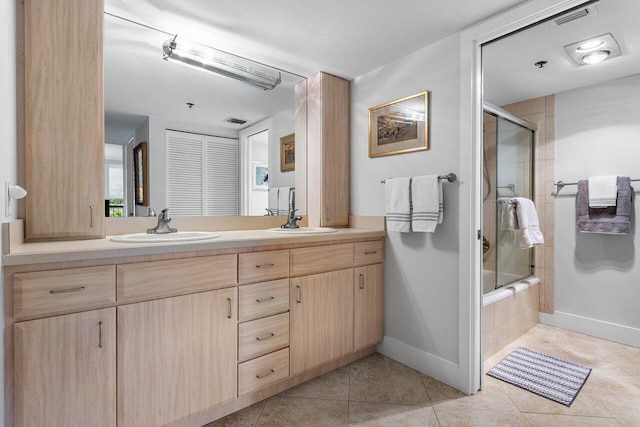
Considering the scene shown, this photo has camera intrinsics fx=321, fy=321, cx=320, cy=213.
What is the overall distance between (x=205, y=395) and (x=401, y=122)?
77.6 inches

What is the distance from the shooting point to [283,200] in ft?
8.06

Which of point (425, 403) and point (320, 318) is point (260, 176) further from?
point (425, 403)

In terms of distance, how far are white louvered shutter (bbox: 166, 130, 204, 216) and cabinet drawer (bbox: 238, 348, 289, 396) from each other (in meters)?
0.98

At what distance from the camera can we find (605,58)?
2.18 metres

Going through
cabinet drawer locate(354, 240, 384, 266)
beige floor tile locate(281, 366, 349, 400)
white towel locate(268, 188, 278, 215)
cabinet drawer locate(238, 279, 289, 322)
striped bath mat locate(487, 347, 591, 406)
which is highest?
white towel locate(268, 188, 278, 215)

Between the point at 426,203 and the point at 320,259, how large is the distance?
28.9 inches

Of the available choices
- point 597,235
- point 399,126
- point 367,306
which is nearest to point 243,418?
point 367,306

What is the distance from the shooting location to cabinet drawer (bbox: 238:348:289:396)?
63.2 inches

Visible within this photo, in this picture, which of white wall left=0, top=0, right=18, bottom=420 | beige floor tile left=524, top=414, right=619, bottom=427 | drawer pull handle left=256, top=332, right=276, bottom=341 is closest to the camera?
white wall left=0, top=0, right=18, bottom=420

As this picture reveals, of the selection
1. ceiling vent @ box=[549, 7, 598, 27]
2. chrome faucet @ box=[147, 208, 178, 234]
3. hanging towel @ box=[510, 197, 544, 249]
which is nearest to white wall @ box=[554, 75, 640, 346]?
hanging towel @ box=[510, 197, 544, 249]

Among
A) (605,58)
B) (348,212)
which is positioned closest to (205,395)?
(348,212)

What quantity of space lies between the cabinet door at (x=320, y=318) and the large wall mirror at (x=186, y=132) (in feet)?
2.43

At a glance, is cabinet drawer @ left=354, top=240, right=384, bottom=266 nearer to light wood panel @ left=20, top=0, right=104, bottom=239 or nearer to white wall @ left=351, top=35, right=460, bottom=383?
white wall @ left=351, top=35, right=460, bottom=383

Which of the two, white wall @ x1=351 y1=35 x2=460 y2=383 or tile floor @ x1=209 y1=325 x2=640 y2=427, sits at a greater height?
white wall @ x1=351 y1=35 x2=460 y2=383
